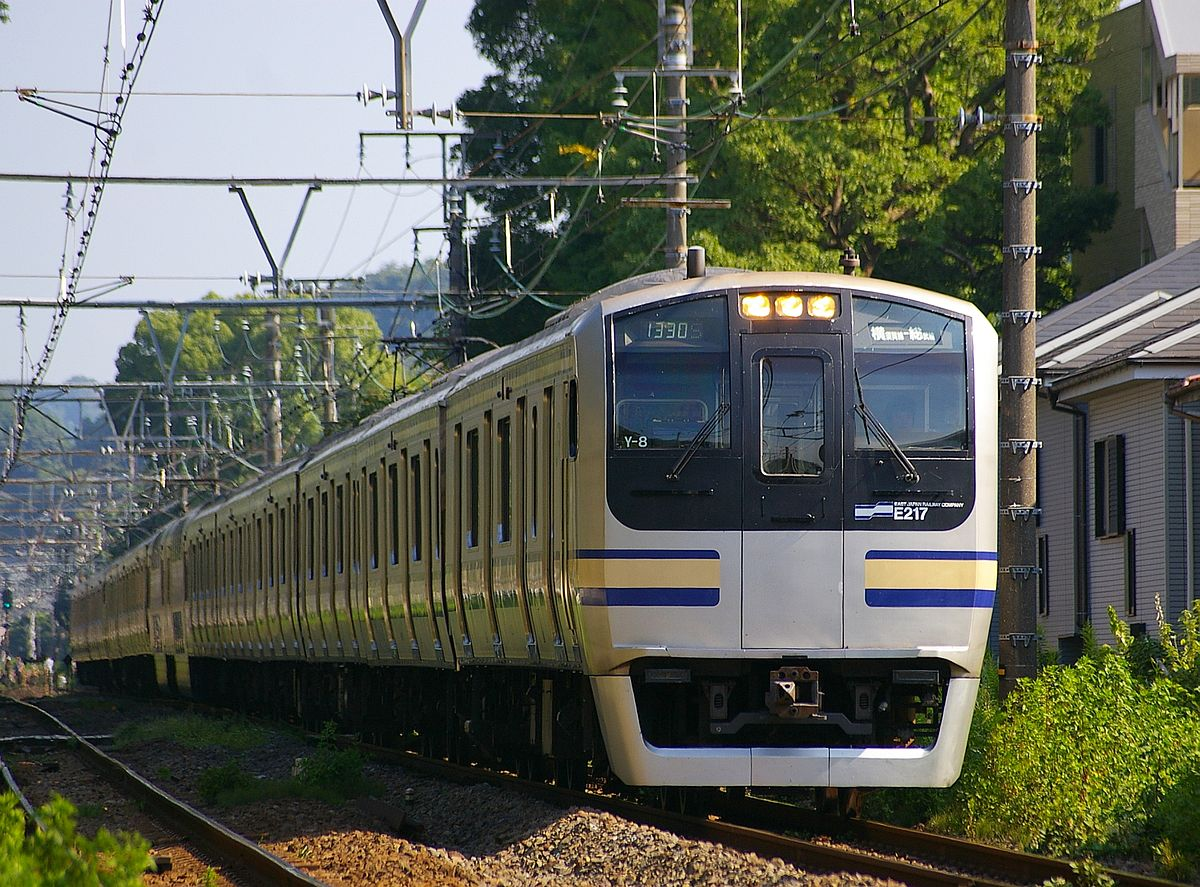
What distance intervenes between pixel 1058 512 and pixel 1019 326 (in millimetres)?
12057

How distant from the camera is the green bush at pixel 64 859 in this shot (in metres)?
7.23

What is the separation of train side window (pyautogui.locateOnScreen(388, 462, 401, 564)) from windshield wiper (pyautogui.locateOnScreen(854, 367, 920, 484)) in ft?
22.4

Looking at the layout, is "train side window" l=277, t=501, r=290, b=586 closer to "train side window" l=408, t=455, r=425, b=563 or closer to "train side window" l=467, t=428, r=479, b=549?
"train side window" l=408, t=455, r=425, b=563

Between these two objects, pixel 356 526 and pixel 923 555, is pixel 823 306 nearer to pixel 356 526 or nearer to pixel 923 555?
pixel 923 555

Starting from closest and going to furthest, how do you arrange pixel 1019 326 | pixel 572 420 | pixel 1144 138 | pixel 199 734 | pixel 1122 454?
pixel 572 420 < pixel 1019 326 < pixel 1122 454 < pixel 199 734 < pixel 1144 138

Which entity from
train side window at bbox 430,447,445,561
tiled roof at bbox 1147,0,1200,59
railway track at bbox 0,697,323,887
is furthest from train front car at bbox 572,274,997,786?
tiled roof at bbox 1147,0,1200,59

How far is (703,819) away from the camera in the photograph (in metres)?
11.5


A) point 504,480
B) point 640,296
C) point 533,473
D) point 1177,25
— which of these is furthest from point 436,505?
point 1177,25

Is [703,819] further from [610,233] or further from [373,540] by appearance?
[610,233]

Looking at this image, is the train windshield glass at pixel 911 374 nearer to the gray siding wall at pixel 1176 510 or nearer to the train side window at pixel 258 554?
the gray siding wall at pixel 1176 510

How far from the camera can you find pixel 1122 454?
70.5 feet

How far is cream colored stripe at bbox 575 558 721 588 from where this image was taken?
427 inches

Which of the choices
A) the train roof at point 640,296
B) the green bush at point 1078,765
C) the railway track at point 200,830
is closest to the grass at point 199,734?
the railway track at point 200,830

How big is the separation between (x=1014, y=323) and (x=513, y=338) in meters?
30.3
